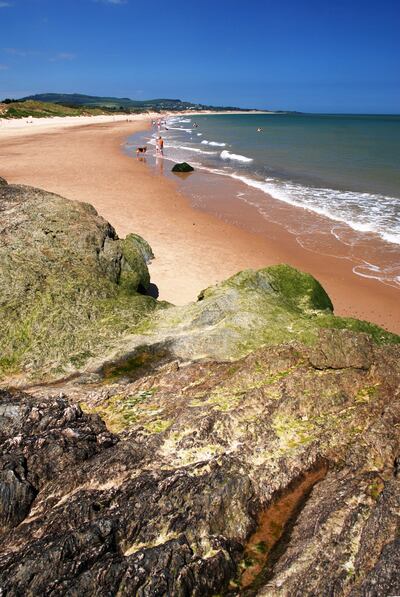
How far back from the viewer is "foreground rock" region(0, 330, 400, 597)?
4.22 meters

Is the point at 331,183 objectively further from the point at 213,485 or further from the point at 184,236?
the point at 213,485

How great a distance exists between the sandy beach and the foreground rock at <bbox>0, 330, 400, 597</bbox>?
7.76m

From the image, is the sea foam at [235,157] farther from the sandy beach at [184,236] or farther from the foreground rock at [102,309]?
the foreground rock at [102,309]

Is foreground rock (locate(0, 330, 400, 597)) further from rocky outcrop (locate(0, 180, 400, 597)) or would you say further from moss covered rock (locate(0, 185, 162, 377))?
moss covered rock (locate(0, 185, 162, 377))

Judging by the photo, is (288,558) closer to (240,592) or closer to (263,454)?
(240,592)

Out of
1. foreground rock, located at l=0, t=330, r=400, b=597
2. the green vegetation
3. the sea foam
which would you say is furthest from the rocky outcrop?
the green vegetation

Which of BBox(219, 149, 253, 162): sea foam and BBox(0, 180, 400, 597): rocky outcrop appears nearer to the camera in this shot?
BBox(0, 180, 400, 597): rocky outcrop

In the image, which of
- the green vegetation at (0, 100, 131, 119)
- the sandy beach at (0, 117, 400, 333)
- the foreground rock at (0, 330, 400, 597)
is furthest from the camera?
the green vegetation at (0, 100, 131, 119)

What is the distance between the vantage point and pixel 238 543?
4.82 meters

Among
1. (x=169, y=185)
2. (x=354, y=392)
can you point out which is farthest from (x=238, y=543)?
(x=169, y=185)

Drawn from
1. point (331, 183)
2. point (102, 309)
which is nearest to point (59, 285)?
point (102, 309)

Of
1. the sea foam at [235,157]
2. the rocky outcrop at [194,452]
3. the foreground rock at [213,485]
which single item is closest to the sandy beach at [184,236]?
the rocky outcrop at [194,452]

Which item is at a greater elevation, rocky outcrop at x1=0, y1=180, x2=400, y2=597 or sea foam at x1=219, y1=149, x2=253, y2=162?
sea foam at x1=219, y1=149, x2=253, y2=162

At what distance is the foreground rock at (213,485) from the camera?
13.9ft
